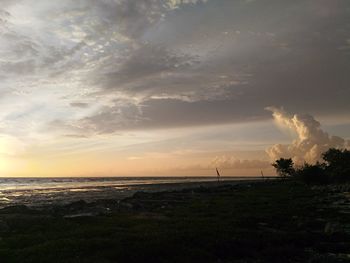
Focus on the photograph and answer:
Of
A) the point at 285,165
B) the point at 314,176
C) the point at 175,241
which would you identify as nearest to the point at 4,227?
the point at 175,241

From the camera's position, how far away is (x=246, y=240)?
2414 cm

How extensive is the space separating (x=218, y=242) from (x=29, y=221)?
18106 mm

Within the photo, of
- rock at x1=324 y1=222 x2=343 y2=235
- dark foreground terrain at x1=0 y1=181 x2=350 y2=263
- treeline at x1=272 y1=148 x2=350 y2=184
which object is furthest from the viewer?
treeline at x1=272 y1=148 x2=350 y2=184

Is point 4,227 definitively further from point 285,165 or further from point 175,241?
point 285,165

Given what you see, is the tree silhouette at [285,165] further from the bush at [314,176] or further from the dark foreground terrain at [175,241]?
the dark foreground terrain at [175,241]

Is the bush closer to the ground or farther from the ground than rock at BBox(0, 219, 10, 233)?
farther from the ground

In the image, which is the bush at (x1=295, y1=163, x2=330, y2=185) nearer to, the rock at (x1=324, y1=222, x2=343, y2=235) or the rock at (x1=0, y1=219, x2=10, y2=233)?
the rock at (x1=324, y1=222, x2=343, y2=235)

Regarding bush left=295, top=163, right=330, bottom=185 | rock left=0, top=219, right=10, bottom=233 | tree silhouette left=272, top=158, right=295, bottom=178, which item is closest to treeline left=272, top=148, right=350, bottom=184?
bush left=295, top=163, right=330, bottom=185

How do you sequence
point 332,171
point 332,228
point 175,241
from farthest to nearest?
point 332,171 → point 332,228 → point 175,241

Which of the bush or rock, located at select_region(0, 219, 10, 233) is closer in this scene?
rock, located at select_region(0, 219, 10, 233)

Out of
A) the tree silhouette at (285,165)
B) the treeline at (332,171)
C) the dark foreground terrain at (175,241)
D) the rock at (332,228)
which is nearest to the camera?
the dark foreground terrain at (175,241)

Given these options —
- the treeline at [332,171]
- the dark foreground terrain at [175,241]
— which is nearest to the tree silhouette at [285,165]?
the treeline at [332,171]

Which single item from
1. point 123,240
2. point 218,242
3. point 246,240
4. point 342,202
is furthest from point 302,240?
point 342,202

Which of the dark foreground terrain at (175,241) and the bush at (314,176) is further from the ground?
the bush at (314,176)
